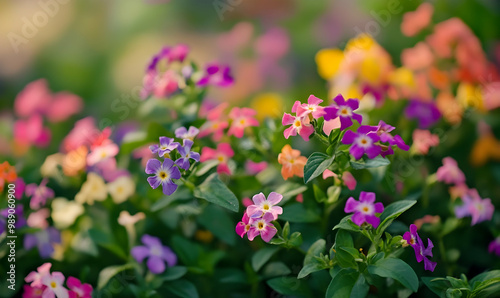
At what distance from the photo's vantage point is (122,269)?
1072 millimetres

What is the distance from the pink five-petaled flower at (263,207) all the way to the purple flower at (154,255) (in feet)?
0.89

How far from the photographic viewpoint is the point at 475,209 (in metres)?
1.13

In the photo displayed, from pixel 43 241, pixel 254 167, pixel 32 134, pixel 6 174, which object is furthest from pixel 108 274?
pixel 32 134

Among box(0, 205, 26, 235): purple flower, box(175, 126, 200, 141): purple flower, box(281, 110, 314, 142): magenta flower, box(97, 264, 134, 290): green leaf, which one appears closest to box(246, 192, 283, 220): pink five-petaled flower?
box(281, 110, 314, 142): magenta flower

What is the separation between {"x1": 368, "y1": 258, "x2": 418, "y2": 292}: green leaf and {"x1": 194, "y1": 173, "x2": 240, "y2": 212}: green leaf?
247 mm

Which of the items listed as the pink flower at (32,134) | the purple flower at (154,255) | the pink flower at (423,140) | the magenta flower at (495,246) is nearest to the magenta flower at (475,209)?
the magenta flower at (495,246)

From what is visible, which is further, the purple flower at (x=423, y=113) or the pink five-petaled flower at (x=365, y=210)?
the purple flower at (x=423, y=113)

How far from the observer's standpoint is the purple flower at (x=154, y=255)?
1.06 meters

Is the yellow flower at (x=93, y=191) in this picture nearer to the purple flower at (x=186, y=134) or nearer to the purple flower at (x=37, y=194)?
the purple flower at (x=37, y=194)

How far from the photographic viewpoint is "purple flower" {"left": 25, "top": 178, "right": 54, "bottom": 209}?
4.13 ft

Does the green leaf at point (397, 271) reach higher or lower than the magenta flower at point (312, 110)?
lower

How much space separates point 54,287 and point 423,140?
0.88 meters

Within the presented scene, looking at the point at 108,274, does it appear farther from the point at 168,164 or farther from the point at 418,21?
the point at 418,21

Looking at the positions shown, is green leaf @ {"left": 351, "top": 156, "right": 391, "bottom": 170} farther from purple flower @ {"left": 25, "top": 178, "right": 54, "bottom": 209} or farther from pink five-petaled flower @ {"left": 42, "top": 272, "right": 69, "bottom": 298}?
purple flower @ {"left": 25, "top": 178, "right": 54, "bottom": 209}
